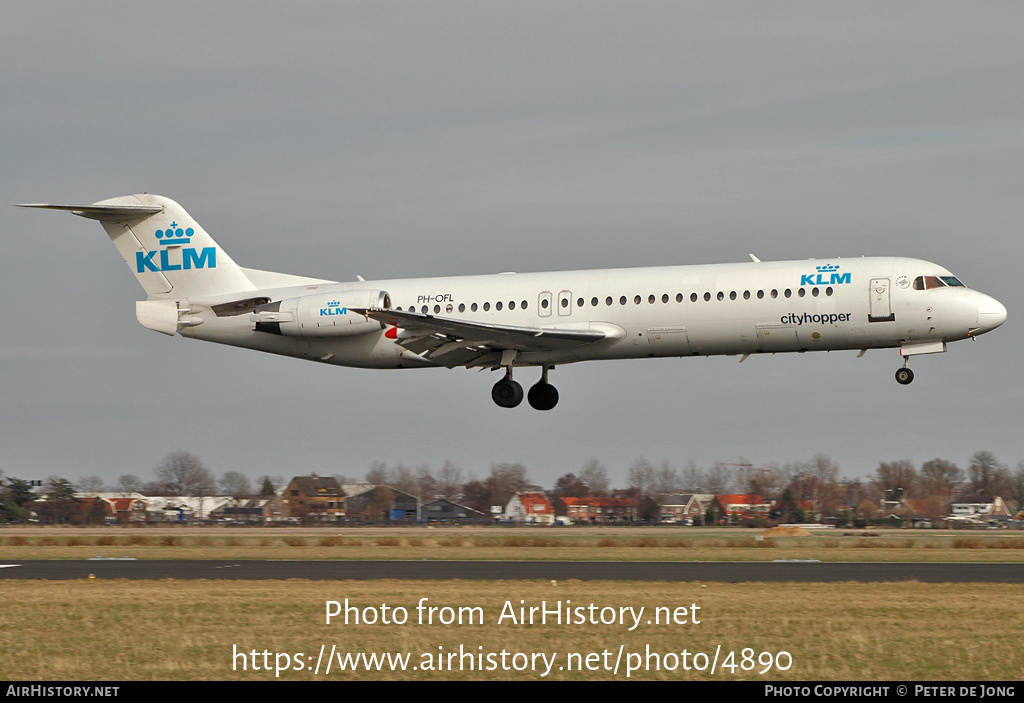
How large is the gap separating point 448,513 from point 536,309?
A: 41.3 m

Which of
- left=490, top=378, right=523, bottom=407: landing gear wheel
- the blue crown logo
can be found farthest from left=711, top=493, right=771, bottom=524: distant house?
the blue crown logo

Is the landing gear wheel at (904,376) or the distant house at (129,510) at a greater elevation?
the landing gear wheel at (904,376)

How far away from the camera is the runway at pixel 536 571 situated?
1079 inches

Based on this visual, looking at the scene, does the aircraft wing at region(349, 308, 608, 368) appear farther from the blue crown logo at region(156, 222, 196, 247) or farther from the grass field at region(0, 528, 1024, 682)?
the blue crown logo at region(156, 222, 196, 247)

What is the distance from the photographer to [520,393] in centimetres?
3306

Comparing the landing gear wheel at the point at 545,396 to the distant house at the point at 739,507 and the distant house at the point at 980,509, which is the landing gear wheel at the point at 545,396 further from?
the distant house at the point at 980,509

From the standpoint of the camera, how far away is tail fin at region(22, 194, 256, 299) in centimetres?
3647

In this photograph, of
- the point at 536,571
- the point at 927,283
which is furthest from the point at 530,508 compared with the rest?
the point at 927,283

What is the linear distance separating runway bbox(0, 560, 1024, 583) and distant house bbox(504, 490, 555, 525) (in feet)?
120

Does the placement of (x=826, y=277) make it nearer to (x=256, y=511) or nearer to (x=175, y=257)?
(x=175, y=257)

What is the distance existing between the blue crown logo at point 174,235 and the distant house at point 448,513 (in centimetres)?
3260

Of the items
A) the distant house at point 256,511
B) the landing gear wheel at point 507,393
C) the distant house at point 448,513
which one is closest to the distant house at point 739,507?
the distant house at point 448,513
